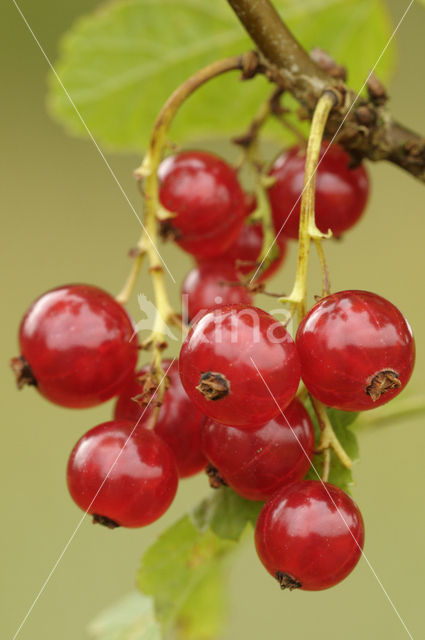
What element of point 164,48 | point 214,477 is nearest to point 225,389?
point 214,477

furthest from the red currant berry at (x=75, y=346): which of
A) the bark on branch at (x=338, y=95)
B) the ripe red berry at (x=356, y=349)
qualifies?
the bark on branch at (x=338, y=95)

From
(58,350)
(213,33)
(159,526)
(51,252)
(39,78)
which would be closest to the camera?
(58,350)

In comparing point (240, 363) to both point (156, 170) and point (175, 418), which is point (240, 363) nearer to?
point (175, 418)

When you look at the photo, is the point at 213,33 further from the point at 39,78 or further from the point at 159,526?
the point at 39,78

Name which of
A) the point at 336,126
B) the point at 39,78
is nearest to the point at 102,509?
the point at 336,126

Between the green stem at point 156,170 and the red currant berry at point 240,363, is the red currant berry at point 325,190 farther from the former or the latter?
the red currant berry at point 240,363

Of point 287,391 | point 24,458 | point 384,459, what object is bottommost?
point 24,458

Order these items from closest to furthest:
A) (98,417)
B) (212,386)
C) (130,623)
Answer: (212,386)
(130,623)
(98,417)

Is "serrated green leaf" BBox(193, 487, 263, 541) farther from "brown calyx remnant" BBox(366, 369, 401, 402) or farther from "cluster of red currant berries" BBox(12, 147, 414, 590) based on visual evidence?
"brown calyx remnant" BBox(366, 369, 401, 402)
